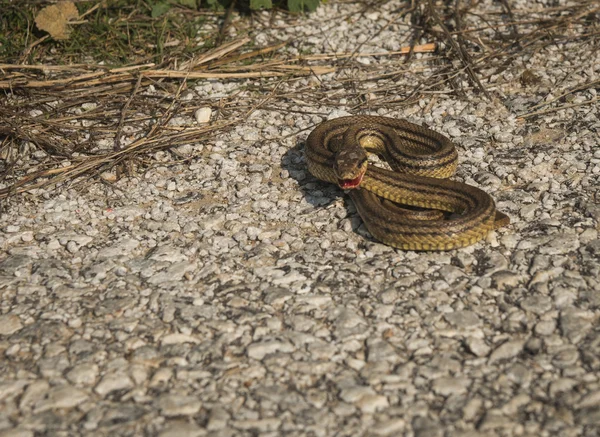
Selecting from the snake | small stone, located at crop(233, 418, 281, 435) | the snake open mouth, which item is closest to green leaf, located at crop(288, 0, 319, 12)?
the snake

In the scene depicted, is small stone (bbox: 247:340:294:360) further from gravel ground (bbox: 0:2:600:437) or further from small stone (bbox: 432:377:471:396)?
small stone (bbox: 432:377:471:396)

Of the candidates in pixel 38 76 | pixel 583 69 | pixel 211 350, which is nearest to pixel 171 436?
pixel 211 350

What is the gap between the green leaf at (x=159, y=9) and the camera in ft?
28.4

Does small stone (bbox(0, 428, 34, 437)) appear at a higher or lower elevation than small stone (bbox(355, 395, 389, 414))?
lower

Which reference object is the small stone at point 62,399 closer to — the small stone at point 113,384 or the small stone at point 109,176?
the small stone at point 113,384

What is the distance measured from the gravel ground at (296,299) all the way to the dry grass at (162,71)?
250mm

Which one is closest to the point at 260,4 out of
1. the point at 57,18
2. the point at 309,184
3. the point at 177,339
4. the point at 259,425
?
the point at 57,18

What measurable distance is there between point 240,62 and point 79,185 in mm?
2638

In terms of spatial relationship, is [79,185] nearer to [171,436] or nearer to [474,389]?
[171,436]

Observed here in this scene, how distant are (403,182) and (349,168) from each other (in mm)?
503

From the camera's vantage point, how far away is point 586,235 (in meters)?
5.85

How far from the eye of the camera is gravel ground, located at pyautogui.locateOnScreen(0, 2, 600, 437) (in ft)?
14.4

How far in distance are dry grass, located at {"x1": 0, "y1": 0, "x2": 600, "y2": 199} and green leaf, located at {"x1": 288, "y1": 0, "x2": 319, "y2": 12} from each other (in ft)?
1.96

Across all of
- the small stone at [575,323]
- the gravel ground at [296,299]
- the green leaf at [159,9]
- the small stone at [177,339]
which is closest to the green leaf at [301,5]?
the green leaf at [159,9]
